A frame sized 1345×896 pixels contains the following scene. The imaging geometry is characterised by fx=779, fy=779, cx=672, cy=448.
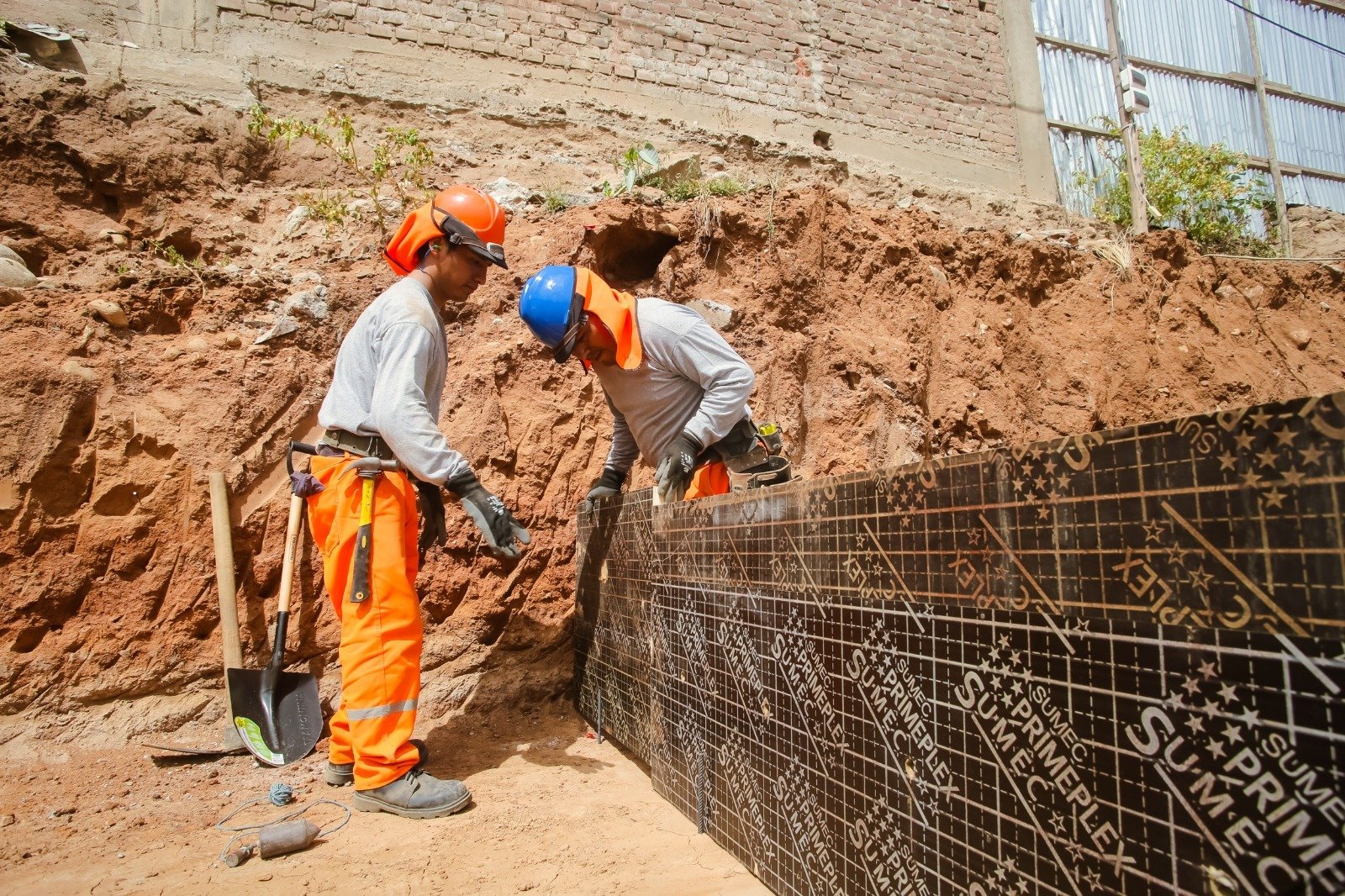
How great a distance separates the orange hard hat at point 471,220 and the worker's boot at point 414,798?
1.92m

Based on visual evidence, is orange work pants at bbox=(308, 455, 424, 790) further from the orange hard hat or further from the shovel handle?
the orange hard hat

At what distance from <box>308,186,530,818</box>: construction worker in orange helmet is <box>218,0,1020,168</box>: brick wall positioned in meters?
4.15

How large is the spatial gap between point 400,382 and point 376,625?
825 mm

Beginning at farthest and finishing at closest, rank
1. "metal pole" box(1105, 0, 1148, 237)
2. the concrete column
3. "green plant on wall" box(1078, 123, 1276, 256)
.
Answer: the concrete column
"green plant on wall" box(1078, 123, 1276, 256)
"metal pole" box(1105, 0, 1148, 237)

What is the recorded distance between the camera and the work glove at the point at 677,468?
2838mm

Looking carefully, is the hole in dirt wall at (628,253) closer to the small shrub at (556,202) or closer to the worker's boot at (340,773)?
the small shrub at (556,202)

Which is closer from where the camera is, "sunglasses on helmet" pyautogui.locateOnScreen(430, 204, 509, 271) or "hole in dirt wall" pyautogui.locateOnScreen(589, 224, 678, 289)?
"sunglasses on helmet" pyautogui.locateOnScreen(430, 204, 509, 271)

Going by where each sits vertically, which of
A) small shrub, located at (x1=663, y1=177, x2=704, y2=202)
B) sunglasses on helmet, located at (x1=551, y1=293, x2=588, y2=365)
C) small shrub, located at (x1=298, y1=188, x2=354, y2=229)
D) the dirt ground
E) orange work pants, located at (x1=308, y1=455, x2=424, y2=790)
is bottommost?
the dirt ground

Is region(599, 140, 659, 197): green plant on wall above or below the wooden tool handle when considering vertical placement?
above

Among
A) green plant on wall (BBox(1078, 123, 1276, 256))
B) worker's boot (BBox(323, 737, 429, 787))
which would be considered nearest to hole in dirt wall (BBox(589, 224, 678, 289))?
worker's boot (BBox(323, 737, 429, 787))

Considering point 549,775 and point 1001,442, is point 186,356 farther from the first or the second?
point 1001,442

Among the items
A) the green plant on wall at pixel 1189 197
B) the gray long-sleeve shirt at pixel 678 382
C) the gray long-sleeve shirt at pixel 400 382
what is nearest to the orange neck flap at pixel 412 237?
the gray long-sleeve shirt at pixel 400 382

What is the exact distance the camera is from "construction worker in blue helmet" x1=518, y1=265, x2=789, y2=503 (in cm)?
294

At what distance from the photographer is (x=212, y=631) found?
3531mm
